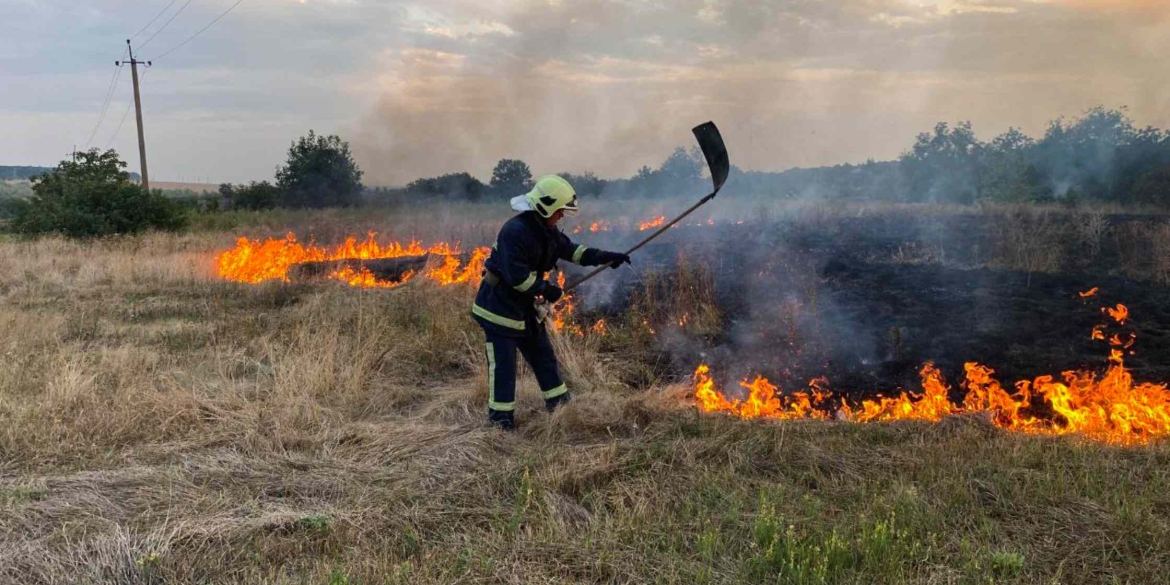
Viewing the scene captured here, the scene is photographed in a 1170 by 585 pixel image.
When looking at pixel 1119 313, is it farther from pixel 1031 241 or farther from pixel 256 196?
pixel 256 196

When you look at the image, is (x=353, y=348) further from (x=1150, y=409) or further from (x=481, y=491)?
(x=1150, y=409)

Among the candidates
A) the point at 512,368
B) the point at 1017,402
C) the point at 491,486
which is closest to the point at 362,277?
the point at 512,368

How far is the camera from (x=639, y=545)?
328 centimetres

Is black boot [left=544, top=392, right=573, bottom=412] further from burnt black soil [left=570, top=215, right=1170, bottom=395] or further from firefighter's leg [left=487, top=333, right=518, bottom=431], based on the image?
burnt black soil [left=570, top=215, right=1170, bottom=395]

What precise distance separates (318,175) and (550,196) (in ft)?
91.6

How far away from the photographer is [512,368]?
505cm

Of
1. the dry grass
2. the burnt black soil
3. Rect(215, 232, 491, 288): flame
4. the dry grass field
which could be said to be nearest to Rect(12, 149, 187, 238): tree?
Rect(215, 232, 491, 288): flame

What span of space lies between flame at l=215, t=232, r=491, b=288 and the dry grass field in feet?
16.9

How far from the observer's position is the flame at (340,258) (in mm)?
11875

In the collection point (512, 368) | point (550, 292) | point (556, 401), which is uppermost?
point (550, 292)

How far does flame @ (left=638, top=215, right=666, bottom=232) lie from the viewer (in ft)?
47.4

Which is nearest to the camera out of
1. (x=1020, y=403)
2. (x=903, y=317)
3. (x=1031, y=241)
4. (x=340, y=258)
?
(x=1020, y=403)

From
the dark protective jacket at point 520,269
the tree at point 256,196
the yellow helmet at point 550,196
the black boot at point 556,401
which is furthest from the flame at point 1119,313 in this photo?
the tree at point 256,196

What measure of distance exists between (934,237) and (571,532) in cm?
1074
